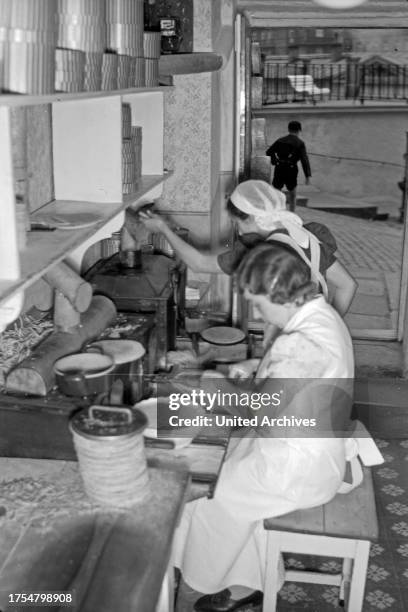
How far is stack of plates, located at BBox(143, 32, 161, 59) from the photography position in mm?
2750

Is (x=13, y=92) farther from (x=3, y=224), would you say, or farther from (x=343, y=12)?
(x=343, y=12)

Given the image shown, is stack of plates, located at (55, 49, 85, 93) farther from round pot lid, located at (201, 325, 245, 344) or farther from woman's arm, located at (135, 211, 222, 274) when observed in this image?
round pot lid, located at (201, 325, 245, 344)

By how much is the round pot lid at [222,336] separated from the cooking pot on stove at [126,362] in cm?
76

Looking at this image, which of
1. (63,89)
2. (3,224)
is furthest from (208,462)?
(63,89)

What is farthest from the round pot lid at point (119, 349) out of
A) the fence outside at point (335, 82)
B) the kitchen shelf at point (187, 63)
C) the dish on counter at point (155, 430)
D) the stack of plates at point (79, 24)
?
the fence outside at point (335, 82)

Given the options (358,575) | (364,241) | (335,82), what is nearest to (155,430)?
(358,575)

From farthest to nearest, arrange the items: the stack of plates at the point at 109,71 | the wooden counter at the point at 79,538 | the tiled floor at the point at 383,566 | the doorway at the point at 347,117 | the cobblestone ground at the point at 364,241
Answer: the doorway at the point at 347,117 < the cobblestone ground at the point at 364,241 < the tiled floor at the point at 383,566 < the stack of plates at the point at 109,71 < the wooden counter at the point at 79,538

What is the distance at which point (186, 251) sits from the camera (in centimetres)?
317

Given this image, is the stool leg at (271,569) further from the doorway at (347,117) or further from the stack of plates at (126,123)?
the doorway at (347,117)

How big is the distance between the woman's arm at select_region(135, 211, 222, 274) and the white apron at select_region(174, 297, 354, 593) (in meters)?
0.72

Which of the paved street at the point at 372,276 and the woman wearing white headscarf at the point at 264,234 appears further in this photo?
the paved street at the point at 372,276

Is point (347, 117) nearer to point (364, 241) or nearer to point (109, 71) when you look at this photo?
point (364, 241)

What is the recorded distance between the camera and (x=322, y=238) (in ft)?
10.4

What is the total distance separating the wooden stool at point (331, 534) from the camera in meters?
2.38
